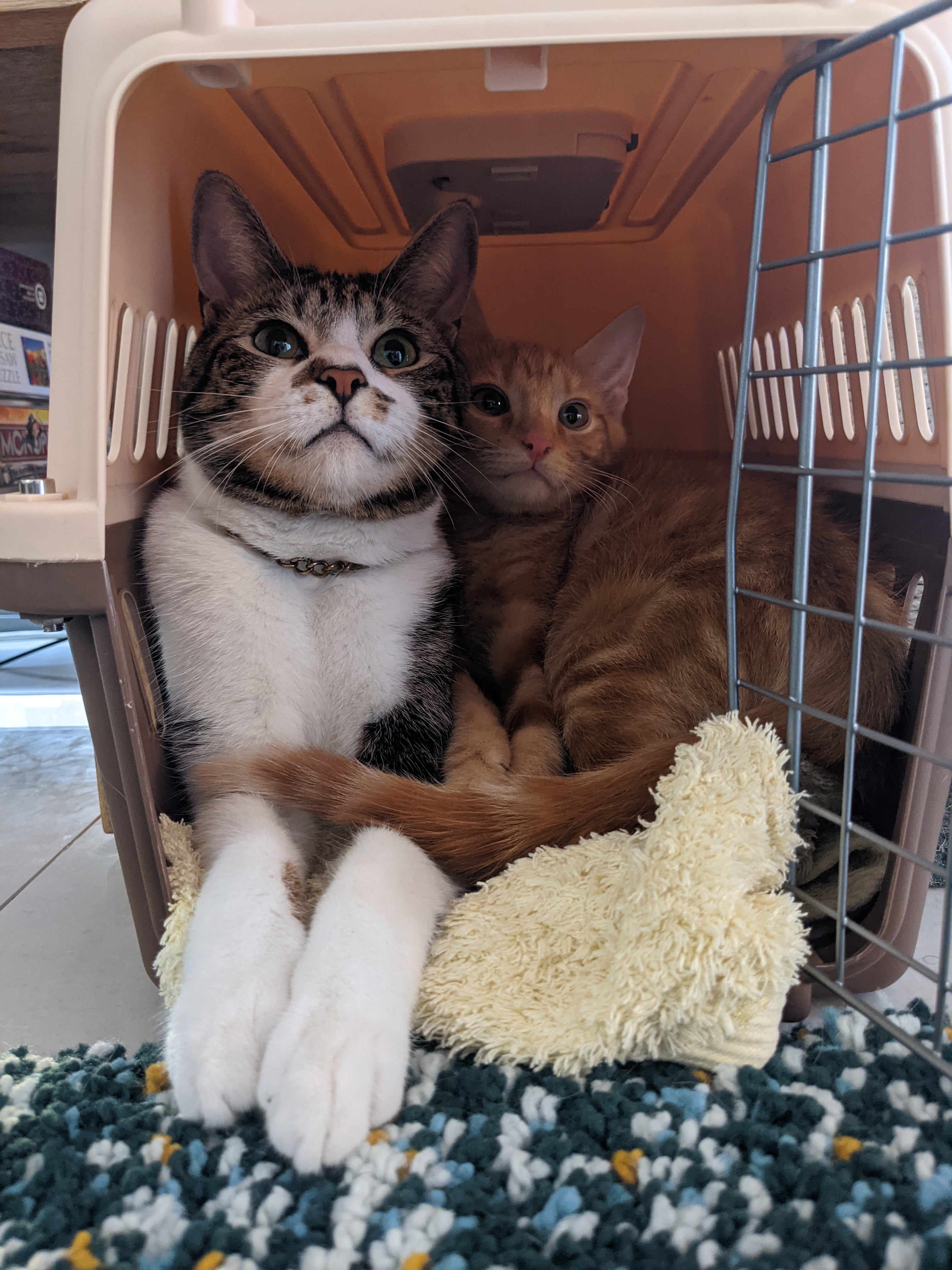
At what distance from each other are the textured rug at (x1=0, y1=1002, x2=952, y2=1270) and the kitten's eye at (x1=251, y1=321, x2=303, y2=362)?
2.57ft

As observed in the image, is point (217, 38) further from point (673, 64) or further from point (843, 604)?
point (843, 604)

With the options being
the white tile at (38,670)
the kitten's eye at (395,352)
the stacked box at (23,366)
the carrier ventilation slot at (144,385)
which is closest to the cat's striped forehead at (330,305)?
the kitten's eye at (395,352)

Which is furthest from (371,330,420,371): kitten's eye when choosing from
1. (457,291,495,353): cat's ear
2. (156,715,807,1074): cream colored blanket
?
(156,715,807,1074): cream colored blanket

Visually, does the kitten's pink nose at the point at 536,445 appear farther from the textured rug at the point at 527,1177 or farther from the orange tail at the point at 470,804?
the textured rug at the point at 527,1177

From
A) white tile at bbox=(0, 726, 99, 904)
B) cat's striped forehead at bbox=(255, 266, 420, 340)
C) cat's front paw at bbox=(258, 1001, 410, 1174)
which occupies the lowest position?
white tile at bbox=(0, 726, 99, 904)

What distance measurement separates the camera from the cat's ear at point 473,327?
1.48 meters

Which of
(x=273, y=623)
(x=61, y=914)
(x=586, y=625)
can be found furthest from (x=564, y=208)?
(x=61, y=914)

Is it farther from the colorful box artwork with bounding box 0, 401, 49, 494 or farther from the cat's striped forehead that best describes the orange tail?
the colorful box artwork with bounding box 0, 401, 49, 494

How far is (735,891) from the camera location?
73 cm

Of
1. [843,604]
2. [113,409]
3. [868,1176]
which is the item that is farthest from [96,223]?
[868,1176]

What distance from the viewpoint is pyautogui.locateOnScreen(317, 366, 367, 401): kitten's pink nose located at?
0.93 m

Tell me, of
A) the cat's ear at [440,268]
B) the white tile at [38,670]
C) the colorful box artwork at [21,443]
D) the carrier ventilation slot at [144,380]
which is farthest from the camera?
the white tile at [38,670]

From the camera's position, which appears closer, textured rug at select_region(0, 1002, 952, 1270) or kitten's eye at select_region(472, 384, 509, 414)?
textured rug at select_region(0, 1002, 952, 1270)

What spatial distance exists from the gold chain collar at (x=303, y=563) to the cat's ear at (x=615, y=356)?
0.69 metres
